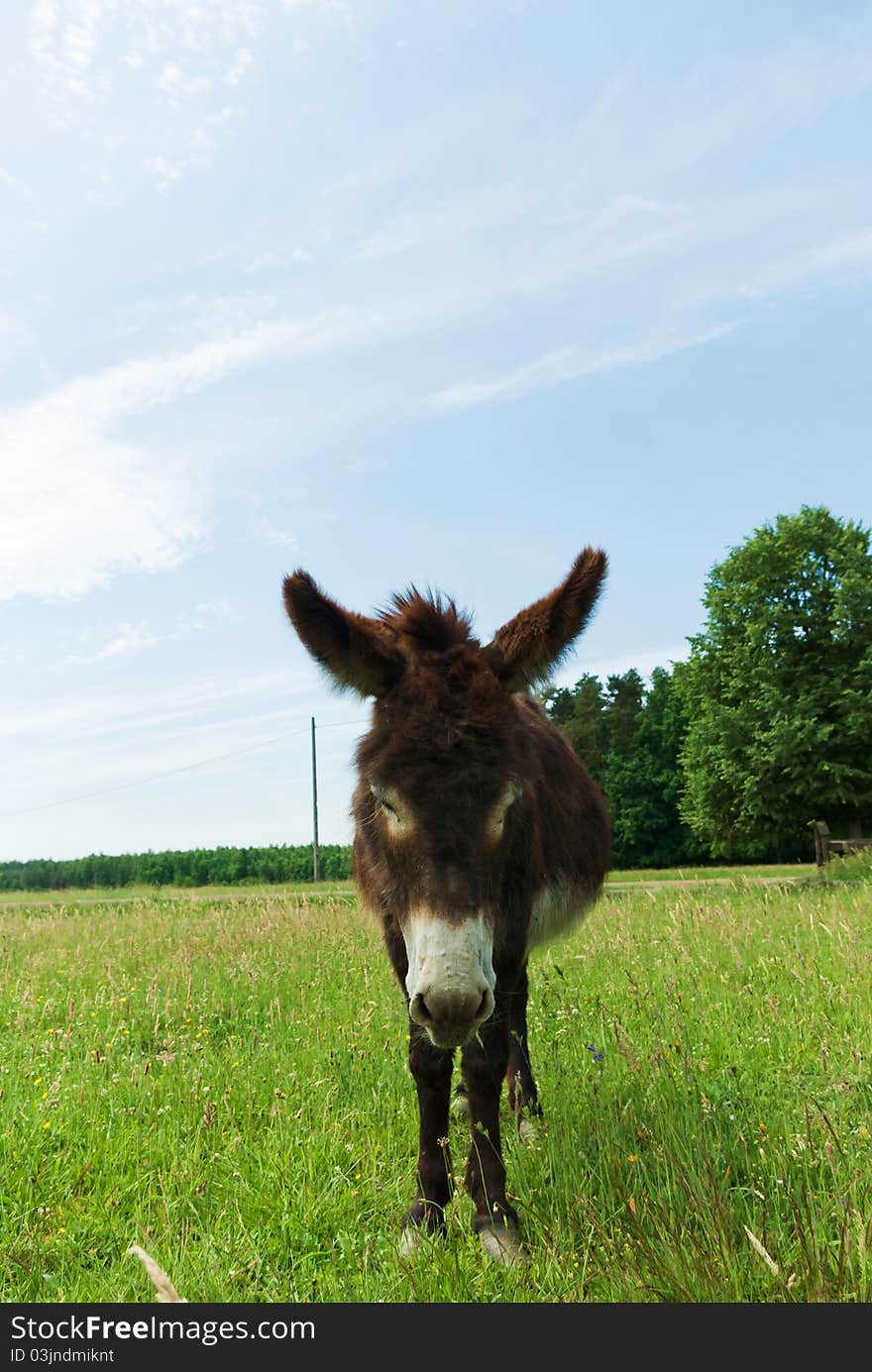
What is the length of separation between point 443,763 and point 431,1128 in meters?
1.73

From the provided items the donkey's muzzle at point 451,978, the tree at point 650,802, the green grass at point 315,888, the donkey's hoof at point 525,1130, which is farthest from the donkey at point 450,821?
the tree at point 650,802

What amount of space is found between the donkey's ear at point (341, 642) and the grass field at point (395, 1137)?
215 cm

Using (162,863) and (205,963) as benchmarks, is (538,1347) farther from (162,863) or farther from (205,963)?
(162,863)

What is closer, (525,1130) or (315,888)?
(525,1130)

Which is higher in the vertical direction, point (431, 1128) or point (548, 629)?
point (548, 629)

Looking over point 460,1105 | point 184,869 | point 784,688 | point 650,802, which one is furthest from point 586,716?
point 460,1105

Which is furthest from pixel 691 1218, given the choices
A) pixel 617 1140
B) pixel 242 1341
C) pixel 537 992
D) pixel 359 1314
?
pixel 537 992

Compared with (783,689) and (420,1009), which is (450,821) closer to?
(420,1009)

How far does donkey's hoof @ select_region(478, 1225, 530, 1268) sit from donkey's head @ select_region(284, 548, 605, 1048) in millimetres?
925

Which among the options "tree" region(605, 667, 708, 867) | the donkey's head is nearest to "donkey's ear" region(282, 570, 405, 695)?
the donkey's head

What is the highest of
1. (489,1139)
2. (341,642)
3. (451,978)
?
(341,642)

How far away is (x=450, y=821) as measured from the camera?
3002 millimetres

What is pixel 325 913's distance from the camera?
39.7 feet

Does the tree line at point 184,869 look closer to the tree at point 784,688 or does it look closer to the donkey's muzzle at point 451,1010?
the tree at point 784,688
